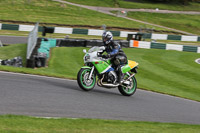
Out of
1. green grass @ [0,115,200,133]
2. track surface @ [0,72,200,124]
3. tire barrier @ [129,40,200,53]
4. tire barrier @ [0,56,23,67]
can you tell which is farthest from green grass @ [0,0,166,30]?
green grass @ [0,115,200,133]

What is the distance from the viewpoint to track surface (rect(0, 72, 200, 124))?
802cm

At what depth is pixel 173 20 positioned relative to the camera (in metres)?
54.0

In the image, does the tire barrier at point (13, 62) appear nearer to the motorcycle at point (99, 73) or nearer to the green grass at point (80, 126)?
the motorcycle at point (99, 73)

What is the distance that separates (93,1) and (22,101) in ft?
162

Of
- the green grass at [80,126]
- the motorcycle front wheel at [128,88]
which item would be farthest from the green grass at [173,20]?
the green grass at [80,126]

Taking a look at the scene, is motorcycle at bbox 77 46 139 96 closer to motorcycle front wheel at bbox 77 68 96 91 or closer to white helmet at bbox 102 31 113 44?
motorcycle front wheel at bbox 77 68 96 91

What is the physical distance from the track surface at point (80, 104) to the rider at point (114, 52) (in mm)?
Result: 893

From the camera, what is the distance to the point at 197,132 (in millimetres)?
7781

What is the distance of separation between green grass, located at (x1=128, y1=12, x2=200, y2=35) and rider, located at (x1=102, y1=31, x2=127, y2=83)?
132ft

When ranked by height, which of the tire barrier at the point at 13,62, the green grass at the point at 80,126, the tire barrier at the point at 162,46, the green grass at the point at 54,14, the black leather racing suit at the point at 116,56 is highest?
the green grass at the point at 54,14

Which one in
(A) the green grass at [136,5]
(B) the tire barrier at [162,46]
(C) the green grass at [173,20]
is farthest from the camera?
(A) the green grass at [136,5]

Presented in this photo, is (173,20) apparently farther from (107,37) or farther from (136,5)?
(107,37)

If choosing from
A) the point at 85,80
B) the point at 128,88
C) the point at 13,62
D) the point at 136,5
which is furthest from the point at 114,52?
the point at 136,5

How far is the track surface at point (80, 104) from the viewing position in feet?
26.3
